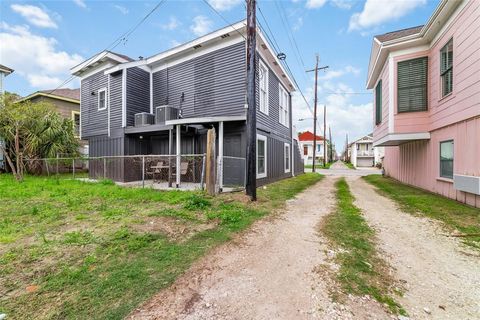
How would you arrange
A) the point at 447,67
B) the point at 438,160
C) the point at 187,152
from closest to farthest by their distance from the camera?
the point at 447,67 → the point at 438,160 → the point at 187,152

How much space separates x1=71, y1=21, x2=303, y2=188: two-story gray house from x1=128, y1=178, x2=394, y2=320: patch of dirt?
5.25m

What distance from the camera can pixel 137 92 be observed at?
11.4m

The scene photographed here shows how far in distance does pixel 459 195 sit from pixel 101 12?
14.0 metres

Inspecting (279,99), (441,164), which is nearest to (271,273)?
(441,164)

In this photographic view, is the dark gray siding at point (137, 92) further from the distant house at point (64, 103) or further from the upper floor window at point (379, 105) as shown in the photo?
the upper floor window at point (379, 105)

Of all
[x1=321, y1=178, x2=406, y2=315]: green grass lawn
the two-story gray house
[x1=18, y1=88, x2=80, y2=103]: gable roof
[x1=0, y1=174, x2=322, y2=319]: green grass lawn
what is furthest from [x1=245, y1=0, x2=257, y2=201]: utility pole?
[x1=18, y1=88, x2=80, y2=103]: gable roof

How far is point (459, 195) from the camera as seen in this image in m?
6.78

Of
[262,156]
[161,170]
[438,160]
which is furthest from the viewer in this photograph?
[262,156]

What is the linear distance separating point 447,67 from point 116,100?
1308 centimetres

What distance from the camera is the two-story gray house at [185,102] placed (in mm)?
9141

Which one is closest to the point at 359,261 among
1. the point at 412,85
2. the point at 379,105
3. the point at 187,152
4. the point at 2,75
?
the point at 187,152

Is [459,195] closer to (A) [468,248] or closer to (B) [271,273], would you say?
(A) [468,248]

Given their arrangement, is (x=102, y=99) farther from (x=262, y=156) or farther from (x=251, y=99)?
(x=251, y=99)

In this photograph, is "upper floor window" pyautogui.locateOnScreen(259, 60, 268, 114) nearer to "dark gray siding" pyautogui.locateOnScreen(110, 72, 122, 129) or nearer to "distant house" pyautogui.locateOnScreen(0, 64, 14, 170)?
"dark gray siding" pyautogui.locateOnScreen(110, 72, 122, 129)
